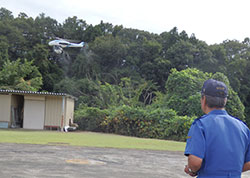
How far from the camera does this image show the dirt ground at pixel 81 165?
23.3ft

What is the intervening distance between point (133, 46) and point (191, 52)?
7599 mm

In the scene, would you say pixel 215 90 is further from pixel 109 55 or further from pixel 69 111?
pixel 109 55

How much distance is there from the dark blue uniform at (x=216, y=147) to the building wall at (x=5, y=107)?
71.6 ft

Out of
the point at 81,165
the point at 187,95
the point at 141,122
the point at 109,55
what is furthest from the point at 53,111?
the point at 109,55

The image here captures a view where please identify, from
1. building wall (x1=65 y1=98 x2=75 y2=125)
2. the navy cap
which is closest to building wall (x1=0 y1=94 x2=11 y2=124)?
building wall (x1=65 y1=98 x2=75 y2=125)

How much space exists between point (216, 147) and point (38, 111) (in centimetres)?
2165

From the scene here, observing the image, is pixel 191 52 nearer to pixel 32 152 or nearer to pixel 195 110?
pixel 195 110

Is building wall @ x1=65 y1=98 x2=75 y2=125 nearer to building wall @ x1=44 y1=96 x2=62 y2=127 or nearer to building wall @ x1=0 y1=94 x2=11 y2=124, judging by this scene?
building wall @ x1=44 y1=96 x2=62 y2=127

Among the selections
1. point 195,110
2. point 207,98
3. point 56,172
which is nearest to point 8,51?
point 195,110

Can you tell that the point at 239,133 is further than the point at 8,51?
No

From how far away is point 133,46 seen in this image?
43.5m

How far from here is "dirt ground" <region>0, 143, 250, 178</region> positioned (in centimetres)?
710

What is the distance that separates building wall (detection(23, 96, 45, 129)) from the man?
21420 millimetres

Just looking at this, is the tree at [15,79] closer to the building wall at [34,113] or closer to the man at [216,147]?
the building wall at [34,113]
